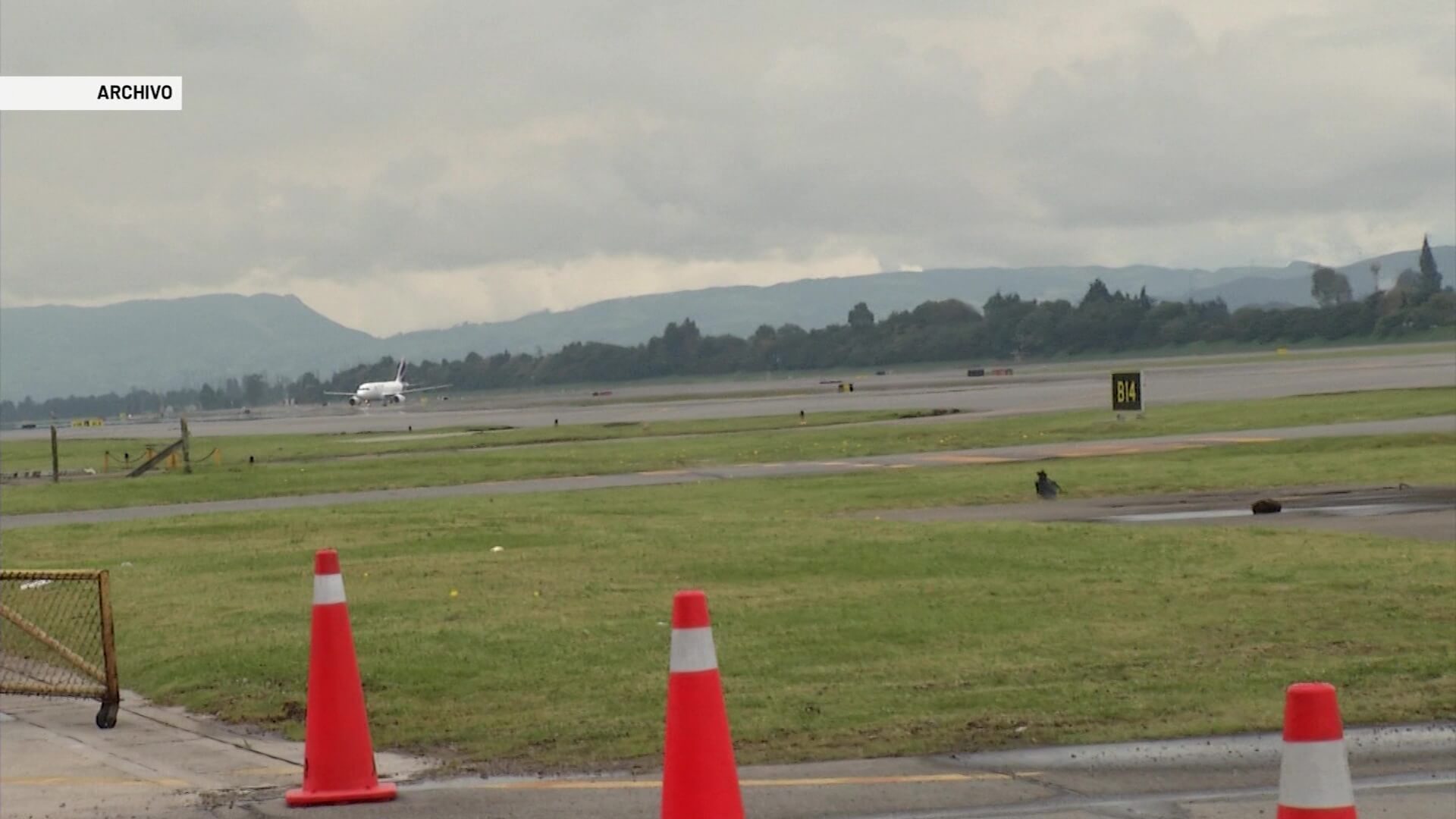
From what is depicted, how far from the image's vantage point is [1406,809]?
8141 mm

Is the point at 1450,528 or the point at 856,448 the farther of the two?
the point at 856,448

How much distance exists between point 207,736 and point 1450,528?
1399cm

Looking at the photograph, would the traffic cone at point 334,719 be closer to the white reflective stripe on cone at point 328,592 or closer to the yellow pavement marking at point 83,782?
the white reflective stripe on cone at point 328,592

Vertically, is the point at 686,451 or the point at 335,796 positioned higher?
the point at 335,796

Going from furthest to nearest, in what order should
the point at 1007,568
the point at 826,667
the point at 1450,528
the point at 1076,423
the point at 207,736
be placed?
the point at 1076,423, the point at 1450,528, the point at 1007,568, the point at 826,667, the point at 207,736

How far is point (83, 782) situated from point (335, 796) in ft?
5.78

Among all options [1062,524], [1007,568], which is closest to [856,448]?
[1062,524]

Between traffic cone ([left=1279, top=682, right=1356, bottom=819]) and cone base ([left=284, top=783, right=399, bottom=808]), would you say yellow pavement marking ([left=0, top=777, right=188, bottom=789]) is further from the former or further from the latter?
traffic cone ([left=1279, top=682, right=1356, bottom=819])

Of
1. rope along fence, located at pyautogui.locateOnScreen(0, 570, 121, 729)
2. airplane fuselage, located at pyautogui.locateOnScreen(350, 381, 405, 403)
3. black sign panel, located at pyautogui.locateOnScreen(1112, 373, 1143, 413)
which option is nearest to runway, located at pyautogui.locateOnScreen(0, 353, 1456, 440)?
black sign panel, located at pyautogui.locateOnScreen(1112, 373, 1143, 413)

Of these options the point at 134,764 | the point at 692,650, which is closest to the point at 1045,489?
the point at 134,764

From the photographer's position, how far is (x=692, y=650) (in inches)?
268

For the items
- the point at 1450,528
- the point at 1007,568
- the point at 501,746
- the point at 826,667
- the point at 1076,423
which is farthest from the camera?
A: the point at 1076,423

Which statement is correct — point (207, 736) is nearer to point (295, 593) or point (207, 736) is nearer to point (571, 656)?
point (571, 656)

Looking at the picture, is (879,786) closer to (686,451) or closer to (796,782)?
(796,782)
